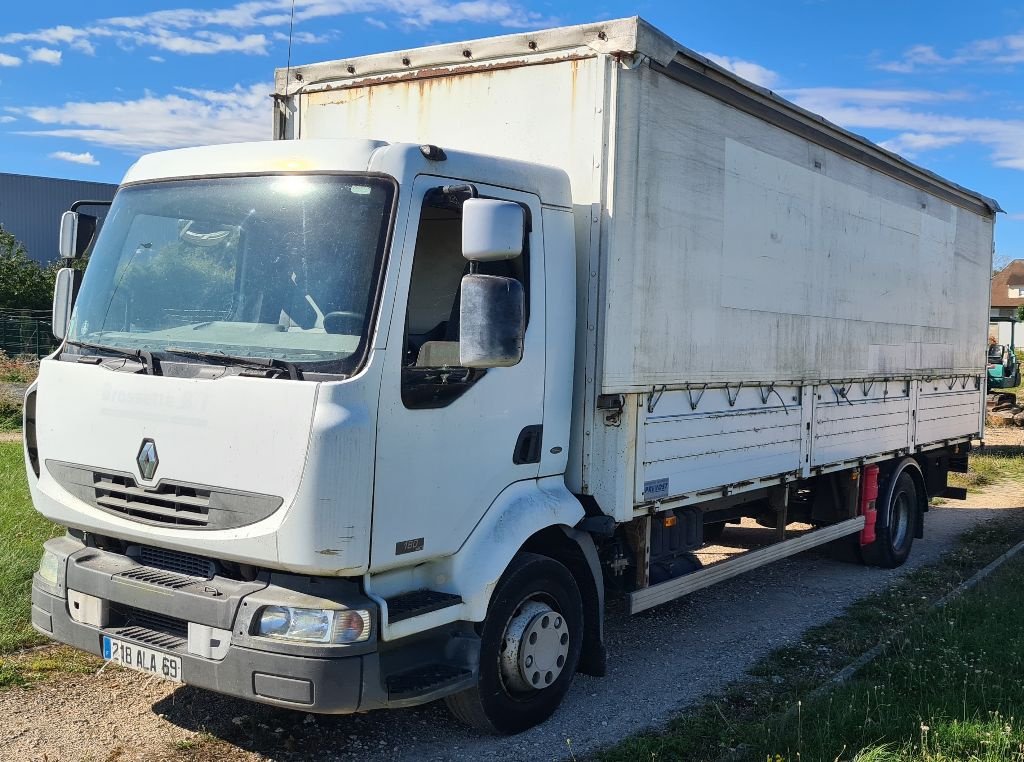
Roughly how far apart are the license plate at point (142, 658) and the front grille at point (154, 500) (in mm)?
549

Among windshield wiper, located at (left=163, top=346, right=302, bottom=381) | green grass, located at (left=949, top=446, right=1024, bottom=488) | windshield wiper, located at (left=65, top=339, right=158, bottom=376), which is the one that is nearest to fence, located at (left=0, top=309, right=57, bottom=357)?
green grass, located at (left=949, top=446, right=1024, bottom=488)

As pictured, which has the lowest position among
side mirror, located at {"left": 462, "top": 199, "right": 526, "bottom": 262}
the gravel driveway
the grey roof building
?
the gravel driveway

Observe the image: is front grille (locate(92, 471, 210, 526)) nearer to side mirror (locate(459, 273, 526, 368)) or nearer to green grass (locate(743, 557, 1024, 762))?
side mirror (locate(459, 273, 526, 368))

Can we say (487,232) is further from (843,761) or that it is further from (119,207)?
(843,761)

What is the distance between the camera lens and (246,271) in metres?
4.27

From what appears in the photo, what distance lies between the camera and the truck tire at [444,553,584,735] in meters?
4.66

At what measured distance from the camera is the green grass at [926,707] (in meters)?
4.38

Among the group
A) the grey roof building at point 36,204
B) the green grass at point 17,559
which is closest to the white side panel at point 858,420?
the green grass at point 17,559

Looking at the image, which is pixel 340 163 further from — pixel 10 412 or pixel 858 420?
pixel 10 412

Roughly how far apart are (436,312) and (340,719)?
2.19m

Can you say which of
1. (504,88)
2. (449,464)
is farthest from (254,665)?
(504,88)

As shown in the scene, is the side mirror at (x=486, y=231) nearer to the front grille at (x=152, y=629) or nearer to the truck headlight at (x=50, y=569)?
the front grille at (x=152, y=629)

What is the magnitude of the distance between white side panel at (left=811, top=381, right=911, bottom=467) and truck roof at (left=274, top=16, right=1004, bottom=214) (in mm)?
2071

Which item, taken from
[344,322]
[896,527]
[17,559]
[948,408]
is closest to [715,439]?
[344,322]
